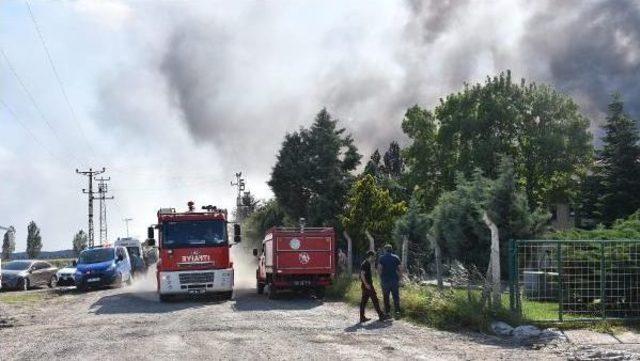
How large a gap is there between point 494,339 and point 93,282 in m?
21.2

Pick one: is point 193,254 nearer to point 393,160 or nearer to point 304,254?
point 304,254

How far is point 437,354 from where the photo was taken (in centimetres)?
1177

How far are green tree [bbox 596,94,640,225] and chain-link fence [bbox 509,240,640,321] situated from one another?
23.9 meters

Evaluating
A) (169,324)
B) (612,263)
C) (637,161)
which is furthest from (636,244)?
(637,161)

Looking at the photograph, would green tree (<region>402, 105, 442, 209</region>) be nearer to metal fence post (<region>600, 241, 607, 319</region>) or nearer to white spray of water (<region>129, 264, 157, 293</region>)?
white spray of water (<region>129, 264, 157, 293</region>)

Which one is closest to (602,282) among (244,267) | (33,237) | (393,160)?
(244,267)

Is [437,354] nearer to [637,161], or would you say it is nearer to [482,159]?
[637,161]

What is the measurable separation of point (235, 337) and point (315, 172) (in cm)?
4008

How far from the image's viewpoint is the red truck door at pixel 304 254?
23.2 metres

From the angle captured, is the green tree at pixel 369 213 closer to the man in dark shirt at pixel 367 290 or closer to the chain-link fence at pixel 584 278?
the man in dark shirt at pixel 367 290

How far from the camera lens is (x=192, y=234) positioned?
76.3 ft

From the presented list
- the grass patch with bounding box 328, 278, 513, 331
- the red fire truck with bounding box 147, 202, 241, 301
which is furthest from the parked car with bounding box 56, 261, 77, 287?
the grass patch with bounding box 328, 278, 513, 331

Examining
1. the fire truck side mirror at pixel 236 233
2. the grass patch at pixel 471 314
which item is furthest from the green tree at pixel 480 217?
the grass patch at pixel 471 314

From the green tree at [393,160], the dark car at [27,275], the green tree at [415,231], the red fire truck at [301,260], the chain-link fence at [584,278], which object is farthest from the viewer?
the green tree at [393,160]
